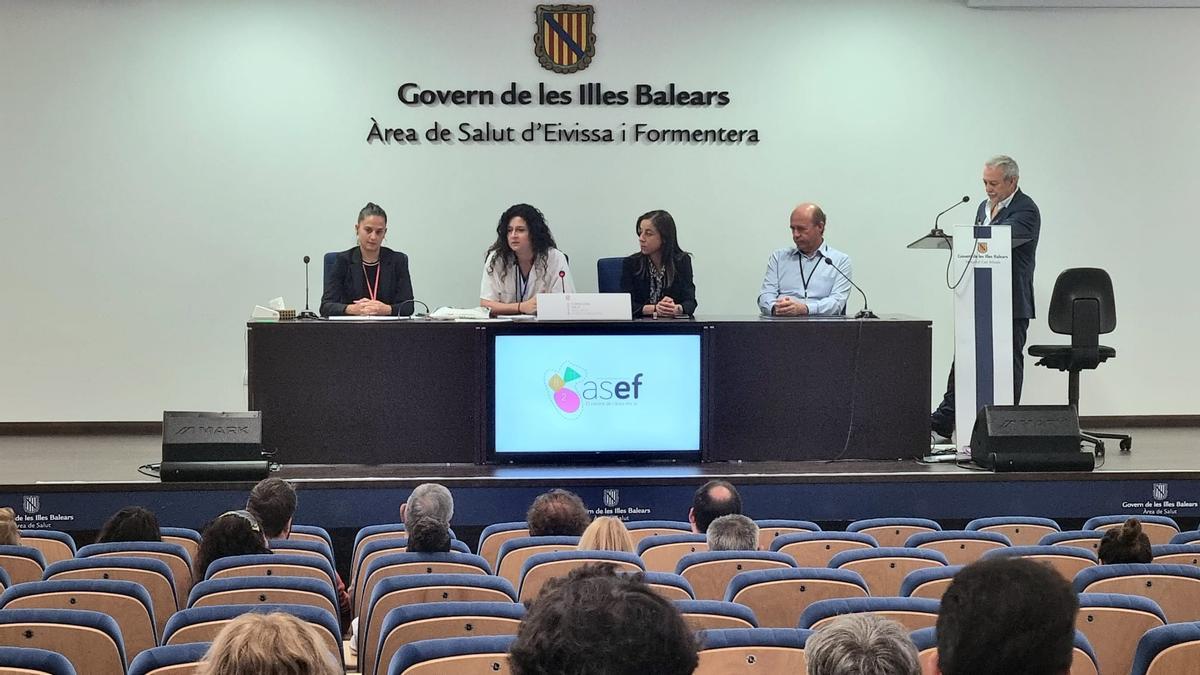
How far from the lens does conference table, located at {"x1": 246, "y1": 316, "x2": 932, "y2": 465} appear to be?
7297mm

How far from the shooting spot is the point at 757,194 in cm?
991

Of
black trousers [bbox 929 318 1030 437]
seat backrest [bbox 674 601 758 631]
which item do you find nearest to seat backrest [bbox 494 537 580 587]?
seat backrest [bbox 674 601 758 631]

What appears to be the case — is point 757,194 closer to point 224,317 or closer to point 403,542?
point 224,317

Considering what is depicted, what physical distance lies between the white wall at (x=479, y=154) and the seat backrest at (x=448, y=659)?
7.10 meters

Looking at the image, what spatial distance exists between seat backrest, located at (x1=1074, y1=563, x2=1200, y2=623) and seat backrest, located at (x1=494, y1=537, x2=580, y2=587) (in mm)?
1734

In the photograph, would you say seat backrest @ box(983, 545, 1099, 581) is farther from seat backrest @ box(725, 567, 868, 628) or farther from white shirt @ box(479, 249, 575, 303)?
white shirt @ box(479, 249, 575, 303)

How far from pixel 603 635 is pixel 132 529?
372cm

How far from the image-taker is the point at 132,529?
510cm

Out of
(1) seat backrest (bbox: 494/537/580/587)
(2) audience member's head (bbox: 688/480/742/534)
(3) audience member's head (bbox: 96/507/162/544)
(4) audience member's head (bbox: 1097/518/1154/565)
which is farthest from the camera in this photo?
(2) audience member's head (bbox: 688/480/742/534)

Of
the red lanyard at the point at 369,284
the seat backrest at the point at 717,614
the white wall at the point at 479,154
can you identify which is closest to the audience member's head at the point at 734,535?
the seat backrest at the point at 717,614

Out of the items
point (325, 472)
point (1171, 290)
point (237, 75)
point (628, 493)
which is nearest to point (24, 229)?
point (237, 75)

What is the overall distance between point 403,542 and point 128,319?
5343 millimetres

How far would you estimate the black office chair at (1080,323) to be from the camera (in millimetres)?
8492

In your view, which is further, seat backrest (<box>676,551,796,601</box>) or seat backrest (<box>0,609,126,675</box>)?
seat backrest (<box>676,551,796,601</box>)
